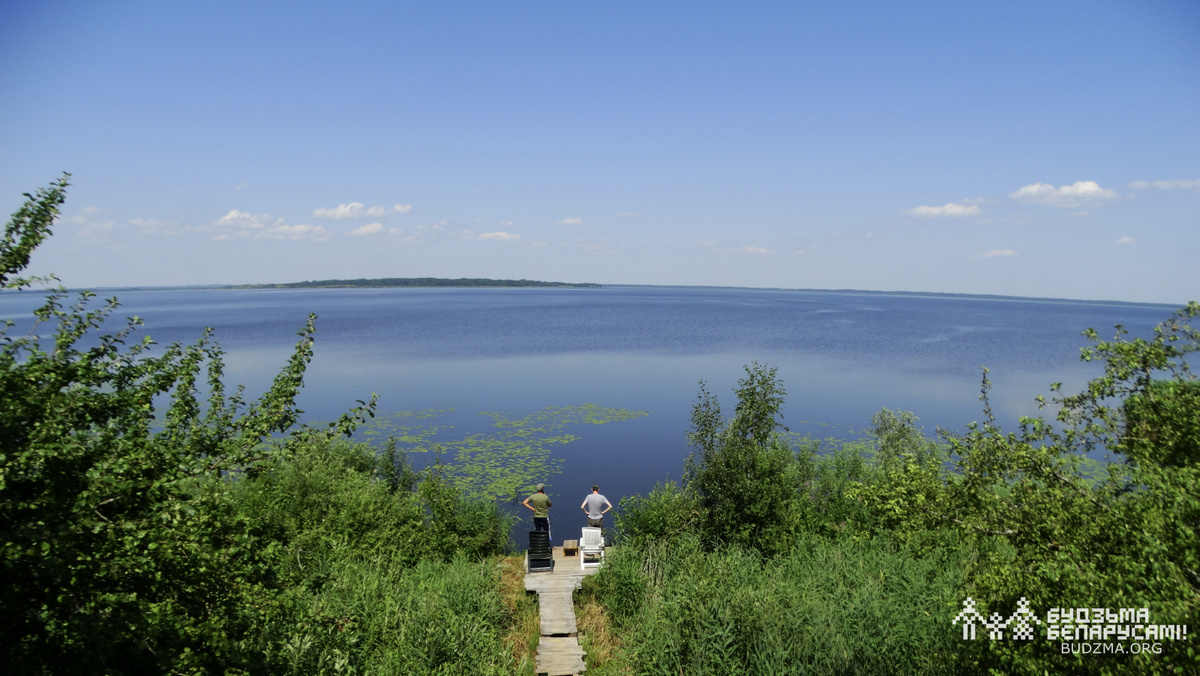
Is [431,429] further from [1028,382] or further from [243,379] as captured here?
[1028,382]

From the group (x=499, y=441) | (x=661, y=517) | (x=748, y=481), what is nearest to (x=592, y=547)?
(x=661, y=517)

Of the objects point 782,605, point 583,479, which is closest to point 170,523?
point 782,605

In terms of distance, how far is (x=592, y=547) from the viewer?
49.4 ft

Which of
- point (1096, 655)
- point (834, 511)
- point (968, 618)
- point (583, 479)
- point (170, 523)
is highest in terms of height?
point (170, 523)

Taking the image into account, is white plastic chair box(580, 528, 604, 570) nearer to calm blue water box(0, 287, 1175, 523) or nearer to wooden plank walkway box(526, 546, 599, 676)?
wooden plank walkway box(526, 546, 599, 676)

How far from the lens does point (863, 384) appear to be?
49062 millimetres

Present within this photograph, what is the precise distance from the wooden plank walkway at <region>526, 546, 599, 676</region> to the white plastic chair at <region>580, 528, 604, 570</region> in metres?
0.22

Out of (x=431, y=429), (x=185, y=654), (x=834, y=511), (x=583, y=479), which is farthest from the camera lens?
(x=431, y=429)

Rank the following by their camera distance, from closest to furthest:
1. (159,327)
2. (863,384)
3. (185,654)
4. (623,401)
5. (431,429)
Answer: (185,654) → (431,429) → (623,401) → (863,384) → (159,327)

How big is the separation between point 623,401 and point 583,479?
617 inches

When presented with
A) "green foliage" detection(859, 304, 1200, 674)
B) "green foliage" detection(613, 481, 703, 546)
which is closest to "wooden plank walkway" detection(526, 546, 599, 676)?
"green foliage" detection(613, 481, 703, 546)

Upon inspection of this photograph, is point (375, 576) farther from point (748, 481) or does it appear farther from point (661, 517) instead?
point (748, 481)

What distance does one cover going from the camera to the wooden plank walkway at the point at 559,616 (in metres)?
11.4

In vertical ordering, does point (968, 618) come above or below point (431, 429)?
above
